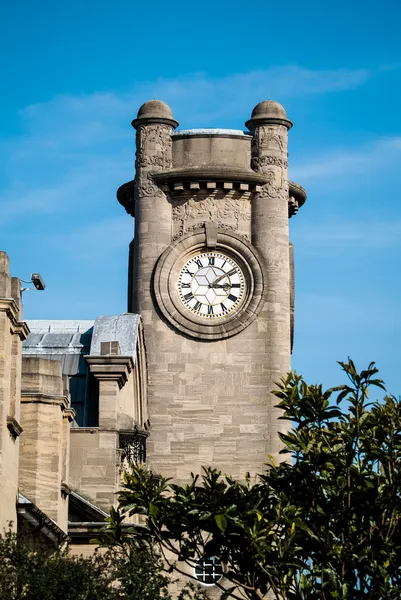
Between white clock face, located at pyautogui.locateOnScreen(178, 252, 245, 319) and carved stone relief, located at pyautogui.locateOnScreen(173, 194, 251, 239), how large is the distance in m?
1.18

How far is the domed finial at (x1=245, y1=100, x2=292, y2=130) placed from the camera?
7794 centimetres

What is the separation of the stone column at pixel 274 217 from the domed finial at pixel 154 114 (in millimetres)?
3053

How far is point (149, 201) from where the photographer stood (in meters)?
77.9

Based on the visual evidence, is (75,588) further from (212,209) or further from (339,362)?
(212,209)

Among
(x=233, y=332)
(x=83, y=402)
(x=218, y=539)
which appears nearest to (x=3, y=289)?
(x=218, y=539)

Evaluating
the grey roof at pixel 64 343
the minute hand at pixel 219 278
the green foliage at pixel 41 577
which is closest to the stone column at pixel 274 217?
the minute hand at pixel 219 278

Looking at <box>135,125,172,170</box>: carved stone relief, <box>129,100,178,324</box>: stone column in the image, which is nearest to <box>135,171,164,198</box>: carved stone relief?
<box>129,100,178,324</box>: stone column

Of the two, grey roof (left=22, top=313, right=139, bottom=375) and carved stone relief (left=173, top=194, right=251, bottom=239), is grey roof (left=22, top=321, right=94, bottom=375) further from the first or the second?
carved stone relief (left=173, top=194, right=251, bottom=239)

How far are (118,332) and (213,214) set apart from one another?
11243 mm

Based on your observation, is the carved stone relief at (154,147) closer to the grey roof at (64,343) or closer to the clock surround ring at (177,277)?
the clock surround ring at (177,277)

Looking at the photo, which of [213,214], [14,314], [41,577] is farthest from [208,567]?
[213,214]

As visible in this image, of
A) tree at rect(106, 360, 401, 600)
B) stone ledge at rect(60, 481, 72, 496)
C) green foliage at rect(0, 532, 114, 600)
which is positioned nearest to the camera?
green foliage at rect(0, 532, 114, 600)

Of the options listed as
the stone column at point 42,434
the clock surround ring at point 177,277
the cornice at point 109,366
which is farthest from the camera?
the clock surround ring at point 177,277

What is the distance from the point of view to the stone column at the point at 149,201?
253 feet
